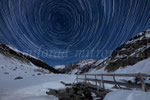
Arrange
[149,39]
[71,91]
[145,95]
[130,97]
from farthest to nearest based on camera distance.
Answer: [149,39] < [71,91] < [130,97] < [145,95]

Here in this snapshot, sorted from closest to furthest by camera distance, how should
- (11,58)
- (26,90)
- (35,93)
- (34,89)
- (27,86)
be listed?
(35,93)
(26,90)
(34,89)
(27,86)
(11,58)

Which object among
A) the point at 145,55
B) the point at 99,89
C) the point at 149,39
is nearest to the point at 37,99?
the point at 99,89

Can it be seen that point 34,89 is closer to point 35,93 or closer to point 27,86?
point 35,93

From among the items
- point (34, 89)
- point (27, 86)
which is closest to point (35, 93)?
point (34, 89)

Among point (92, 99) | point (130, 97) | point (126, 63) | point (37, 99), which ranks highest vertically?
point (126, 63)

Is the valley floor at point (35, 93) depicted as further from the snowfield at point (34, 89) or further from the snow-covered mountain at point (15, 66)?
the snow-covered mountain at point (15, 66)

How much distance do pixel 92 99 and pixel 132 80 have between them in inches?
383

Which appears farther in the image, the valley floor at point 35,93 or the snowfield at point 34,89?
the snowfield at point 34,89

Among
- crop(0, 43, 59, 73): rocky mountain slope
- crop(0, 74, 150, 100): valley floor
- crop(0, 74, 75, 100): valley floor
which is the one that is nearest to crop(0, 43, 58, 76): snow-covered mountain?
crop(0, 43, 59, 73): rocky mountain slope

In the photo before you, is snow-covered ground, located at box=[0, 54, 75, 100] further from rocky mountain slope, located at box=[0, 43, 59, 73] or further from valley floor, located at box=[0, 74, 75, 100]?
rocky mountain slope, located at box=[0, 43, 59, 73]

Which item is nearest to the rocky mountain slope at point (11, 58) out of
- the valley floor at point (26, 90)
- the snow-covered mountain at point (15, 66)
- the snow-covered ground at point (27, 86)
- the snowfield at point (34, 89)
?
the snow-covered mountain at point (15, 66)

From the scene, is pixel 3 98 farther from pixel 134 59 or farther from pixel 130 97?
pixel 134 59

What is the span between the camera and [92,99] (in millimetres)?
7742

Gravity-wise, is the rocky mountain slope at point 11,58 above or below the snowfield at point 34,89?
above
